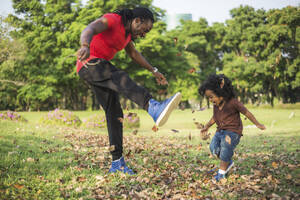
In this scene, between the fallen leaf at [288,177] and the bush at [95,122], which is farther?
the bush at [95,122]

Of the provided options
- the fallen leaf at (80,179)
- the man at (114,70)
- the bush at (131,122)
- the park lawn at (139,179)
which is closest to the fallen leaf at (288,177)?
the park lawn at (139,179)

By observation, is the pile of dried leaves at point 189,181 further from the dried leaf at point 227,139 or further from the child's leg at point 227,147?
the dried leaf at point 227,139

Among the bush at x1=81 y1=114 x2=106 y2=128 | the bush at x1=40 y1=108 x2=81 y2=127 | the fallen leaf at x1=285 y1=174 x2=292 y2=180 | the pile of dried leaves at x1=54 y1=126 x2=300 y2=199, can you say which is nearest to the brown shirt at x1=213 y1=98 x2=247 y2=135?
the pile of dried leaves at x1=54 y1=126 x2=300 y2=199

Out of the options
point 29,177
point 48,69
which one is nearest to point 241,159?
point 29,177

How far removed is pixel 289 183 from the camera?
3492 mm

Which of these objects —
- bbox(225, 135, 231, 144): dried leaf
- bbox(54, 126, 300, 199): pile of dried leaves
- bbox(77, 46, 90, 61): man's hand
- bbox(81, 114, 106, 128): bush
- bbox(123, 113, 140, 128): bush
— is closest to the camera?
bbox(77, 46, 90, 61): man's hand

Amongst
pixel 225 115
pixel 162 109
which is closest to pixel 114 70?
pixel 162 109

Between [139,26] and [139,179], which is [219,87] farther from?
[139,179]

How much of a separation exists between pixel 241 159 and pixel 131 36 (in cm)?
348

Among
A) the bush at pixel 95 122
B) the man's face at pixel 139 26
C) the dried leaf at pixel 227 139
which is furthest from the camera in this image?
the bush at pixel 95 122

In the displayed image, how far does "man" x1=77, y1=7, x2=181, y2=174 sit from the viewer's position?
9.81 ft

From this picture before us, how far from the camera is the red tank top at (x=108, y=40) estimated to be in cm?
329

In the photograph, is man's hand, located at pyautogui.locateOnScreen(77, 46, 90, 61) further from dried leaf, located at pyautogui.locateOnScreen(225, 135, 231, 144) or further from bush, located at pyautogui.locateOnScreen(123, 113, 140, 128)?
bush, located at pyautogui.locateOnScreen(123, 113, 140, 128)

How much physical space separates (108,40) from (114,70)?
0.41 m
